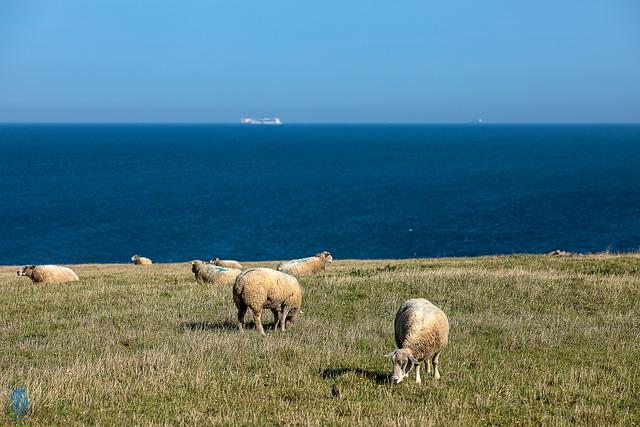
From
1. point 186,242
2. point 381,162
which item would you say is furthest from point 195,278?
point 381,162

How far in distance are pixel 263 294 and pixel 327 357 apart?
348 cm

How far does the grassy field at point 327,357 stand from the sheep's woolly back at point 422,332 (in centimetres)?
63

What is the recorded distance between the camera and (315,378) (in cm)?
1134

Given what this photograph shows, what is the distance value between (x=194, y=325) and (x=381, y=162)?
182 m

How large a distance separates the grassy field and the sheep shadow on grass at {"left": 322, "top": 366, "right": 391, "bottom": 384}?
6 centimetres

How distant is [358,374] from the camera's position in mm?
11633

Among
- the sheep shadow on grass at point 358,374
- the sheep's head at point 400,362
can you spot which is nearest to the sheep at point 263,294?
the sheep shadow on grass at point 358,374

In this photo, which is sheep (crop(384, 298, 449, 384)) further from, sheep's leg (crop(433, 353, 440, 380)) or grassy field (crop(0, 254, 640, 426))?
grassy field (crop(0, 254, 640, 426))

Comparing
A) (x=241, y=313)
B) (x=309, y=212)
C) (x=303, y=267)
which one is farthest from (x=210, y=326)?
(x=309, y=212)

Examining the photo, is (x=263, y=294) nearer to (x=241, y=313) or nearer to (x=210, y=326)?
(x=241, y=313)

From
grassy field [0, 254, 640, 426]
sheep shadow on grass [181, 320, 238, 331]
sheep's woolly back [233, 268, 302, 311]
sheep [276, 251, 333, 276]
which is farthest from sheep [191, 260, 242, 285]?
sheep's woolly back [233, 268, 302, 311]

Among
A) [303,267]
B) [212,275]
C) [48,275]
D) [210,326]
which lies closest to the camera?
[210,326]

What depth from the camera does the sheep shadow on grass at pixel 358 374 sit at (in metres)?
11.3

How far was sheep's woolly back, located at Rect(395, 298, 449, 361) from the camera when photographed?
1136 centimetres
